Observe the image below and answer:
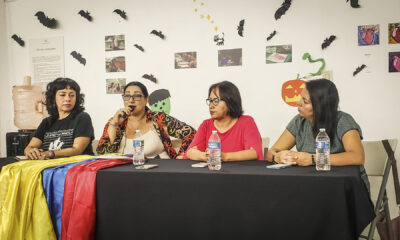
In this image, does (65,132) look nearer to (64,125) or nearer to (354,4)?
(64,125)

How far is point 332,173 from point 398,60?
2001 millimetres

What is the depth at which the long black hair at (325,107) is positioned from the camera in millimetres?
1958

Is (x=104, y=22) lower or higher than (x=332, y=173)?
higher

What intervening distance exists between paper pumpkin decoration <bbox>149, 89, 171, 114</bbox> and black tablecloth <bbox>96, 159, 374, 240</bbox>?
6.23 feet

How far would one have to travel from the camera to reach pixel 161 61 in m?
3.65

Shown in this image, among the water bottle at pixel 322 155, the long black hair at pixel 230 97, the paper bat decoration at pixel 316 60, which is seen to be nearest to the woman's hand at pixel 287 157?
the water bottle at pixel 322 155

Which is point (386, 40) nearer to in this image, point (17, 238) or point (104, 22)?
point (104, 22)

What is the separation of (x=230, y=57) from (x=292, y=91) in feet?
2.25

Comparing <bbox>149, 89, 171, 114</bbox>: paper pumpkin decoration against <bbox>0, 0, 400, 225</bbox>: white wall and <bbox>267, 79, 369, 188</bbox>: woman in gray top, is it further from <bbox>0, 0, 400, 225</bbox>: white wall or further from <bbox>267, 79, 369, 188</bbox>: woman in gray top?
<bbox>267, 79, 369, 188</bbox>: woman in gray top

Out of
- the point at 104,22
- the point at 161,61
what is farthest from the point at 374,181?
the point at 104,22

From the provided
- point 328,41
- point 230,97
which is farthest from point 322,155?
point 328,41

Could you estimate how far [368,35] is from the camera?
303cm

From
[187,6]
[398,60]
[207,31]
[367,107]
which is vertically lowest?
[367,107]

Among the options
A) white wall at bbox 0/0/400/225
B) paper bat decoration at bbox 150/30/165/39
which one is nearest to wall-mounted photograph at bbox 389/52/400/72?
white wall at bbox 0/0/400/225
